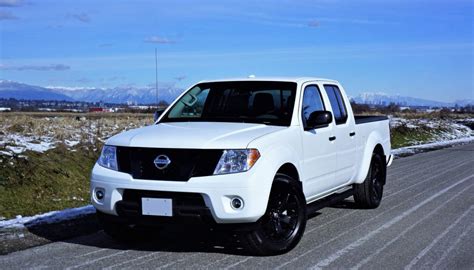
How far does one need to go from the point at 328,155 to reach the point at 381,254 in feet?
5.34

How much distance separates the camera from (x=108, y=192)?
5820mm

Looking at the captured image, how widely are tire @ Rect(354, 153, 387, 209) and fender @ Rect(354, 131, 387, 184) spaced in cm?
14

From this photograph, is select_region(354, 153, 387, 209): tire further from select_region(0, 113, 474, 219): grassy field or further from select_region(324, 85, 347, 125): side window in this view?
select_region(0, 113, 474, 219): grassy field

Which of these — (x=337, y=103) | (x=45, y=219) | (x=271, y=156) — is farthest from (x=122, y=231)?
(x=337, y=103)

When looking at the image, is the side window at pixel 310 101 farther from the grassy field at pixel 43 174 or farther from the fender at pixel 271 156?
the grassy field at pixel 43 174

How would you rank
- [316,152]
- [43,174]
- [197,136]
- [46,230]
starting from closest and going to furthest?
[197,136]
[316,152]
[46,230]
[43,174]

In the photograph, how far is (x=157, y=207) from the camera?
559 centimetres

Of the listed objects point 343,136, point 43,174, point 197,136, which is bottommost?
point 43,174

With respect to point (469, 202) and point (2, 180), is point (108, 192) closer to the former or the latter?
point (2, 180)

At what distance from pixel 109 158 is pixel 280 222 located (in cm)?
190

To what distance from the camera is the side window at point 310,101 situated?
6980 mm

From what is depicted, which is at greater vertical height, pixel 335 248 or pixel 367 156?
pixel 367 156

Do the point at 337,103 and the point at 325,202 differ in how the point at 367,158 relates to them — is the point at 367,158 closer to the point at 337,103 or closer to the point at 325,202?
the point at 337,103

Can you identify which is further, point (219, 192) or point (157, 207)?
point (157, 207)
